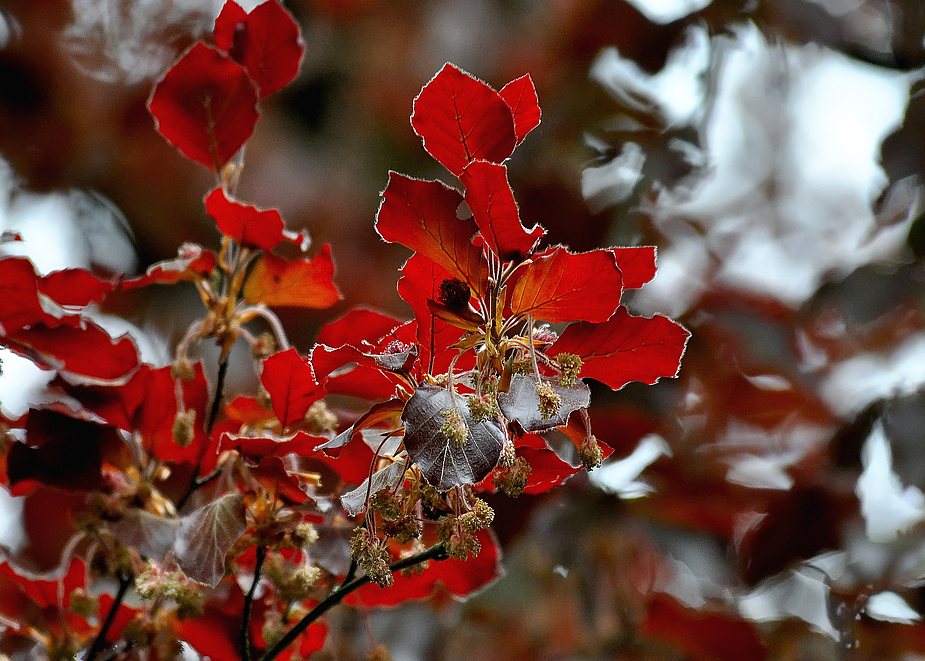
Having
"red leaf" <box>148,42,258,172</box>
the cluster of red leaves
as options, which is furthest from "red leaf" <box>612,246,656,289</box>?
"red leaf" <box>148,42,258,172</box>

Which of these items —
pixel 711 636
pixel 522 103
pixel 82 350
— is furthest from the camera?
pixel 711 636

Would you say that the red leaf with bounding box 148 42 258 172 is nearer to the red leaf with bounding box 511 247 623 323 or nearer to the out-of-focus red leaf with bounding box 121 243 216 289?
the out-of-focus red leaf with bounding box 121 243 216 289

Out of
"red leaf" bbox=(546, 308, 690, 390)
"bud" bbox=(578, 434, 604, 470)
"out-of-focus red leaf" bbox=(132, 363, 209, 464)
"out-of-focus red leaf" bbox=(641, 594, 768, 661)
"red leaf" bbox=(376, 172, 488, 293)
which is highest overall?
"red leaf" bbox=(376, 172, 488, 293)

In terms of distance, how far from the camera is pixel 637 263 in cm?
53

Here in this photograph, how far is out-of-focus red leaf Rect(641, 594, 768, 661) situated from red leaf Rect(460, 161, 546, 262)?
3.48ft

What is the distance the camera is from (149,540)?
1.99 ft

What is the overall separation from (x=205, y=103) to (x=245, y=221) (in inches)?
4.0

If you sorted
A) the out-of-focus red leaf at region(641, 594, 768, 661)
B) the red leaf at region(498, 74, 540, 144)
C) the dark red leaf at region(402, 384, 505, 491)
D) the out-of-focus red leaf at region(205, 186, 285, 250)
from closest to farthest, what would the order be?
the dark red leaf at region(402, 384, 505, 491) < the red leaf at region(498, 74, 540, 144) < the out-of-focus red leaf at region(205, 186, 285, 250) < the out-of-focus red leaf at region(641, 594, 768, 661)

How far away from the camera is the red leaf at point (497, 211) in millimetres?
467

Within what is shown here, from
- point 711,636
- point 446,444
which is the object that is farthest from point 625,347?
point 711,636

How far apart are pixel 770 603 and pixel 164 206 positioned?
6.05ft

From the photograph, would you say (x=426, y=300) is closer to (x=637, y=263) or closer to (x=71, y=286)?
(x=637, y=263)

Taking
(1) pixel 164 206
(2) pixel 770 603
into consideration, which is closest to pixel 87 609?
(2) pixel 770 603

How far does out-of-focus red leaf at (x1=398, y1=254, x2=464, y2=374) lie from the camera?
532mm
